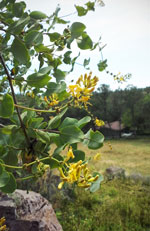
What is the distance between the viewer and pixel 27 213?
6.59 ft

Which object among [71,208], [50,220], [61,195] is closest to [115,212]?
[71,208]

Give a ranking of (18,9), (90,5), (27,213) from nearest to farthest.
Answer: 1. (18,9)
2. (90,5)
3. (27,213)

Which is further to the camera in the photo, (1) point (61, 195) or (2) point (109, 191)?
(2) point (109, 191)

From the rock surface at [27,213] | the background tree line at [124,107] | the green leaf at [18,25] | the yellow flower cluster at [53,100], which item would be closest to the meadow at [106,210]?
the rock surface at [27,213]

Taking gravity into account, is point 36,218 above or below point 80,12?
below

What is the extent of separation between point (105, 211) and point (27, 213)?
1810mm

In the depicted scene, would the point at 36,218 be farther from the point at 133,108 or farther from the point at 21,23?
the point at 133,108

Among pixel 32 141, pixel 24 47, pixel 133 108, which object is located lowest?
pixel 133 108

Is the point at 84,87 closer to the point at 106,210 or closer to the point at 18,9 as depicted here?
the point at 18,9

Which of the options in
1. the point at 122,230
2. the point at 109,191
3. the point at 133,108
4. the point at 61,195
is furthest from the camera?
the point at 133,108

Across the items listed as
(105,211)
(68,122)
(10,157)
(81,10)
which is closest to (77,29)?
(81,10)

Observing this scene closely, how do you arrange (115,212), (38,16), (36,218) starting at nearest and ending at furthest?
(38,16) → (36,218) → (115,212)

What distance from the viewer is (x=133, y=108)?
1972cm

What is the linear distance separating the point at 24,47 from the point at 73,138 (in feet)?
0.70
